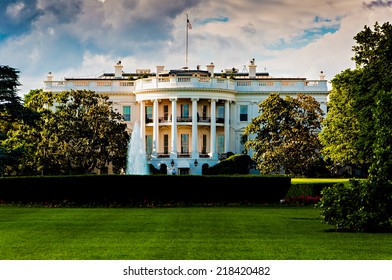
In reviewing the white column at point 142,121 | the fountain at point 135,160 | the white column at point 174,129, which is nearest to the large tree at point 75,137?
the fountain at point 135,160

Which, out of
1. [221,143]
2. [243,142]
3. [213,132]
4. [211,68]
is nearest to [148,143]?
[213,132]

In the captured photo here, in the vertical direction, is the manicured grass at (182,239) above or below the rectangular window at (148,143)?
below

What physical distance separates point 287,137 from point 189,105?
21.0 meters

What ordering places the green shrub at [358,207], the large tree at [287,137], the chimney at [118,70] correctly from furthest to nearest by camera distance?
1. the chimney at [118,70]
2. the large tree at [287,137]
3. the green shrub at [358,207]

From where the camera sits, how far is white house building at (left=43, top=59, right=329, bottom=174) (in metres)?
73.1

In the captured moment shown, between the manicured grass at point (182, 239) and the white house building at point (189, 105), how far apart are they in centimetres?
4898

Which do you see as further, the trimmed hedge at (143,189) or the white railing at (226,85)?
the white railing at (226,85)

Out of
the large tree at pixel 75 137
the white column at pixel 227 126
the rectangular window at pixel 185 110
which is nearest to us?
the large tree at pixel 75 137

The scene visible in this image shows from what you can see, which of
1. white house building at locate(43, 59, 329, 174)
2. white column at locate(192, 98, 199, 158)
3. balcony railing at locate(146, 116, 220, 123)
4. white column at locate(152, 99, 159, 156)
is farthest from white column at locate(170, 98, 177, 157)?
white column at locate(192, 98, 199, 158)

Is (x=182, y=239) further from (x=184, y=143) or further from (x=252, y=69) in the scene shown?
(x=252, y=69)

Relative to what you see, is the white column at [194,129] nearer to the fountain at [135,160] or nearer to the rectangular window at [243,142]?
the rectangular window at [243,142]

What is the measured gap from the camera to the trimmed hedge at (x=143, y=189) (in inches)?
1339

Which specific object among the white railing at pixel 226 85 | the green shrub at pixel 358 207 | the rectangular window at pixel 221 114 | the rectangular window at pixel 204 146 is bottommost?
the green shrub at pixel 358 207

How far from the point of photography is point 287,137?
56031 millimetres
